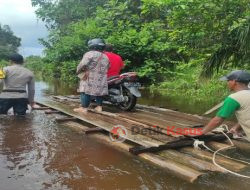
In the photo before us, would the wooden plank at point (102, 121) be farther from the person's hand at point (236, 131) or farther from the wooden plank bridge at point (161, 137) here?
the person's hand at point (236, 131)

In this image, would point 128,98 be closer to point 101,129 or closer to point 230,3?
point 101,129

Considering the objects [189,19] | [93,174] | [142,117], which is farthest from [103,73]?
[93,174]

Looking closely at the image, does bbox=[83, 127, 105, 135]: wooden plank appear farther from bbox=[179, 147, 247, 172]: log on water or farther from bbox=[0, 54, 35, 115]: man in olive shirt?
bbox=[0, 54, 35, 115]: man in olive shirt

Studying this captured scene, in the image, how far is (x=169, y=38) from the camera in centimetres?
1341

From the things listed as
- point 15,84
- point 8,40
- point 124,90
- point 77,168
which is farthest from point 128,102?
point 8,40

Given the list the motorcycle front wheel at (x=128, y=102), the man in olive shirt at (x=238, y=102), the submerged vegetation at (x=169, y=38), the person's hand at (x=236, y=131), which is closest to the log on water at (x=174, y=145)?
the person's hand at (x=236, y=131)

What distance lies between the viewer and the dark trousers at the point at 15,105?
7348mm

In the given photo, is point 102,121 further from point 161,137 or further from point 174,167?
point 174,167

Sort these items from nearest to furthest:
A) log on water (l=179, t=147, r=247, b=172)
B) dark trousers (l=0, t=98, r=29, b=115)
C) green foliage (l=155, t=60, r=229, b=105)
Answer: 1. log on water (l=179, t=147, r=247, b=172)
2. dark trousers (l=0, t=98, r=29, b=115)
3. green foliage (l=155, t=60, r=229, b=105)

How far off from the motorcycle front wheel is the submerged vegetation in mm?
1742

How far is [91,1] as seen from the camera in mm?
Result: 22406

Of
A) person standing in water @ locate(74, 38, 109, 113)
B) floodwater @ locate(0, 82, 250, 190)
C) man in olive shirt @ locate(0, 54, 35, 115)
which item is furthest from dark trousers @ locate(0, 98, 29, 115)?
floodwater @ locate(0, 82, 250, 190)

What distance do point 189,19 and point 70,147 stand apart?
4.80m

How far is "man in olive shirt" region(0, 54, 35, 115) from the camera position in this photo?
23.7ft
